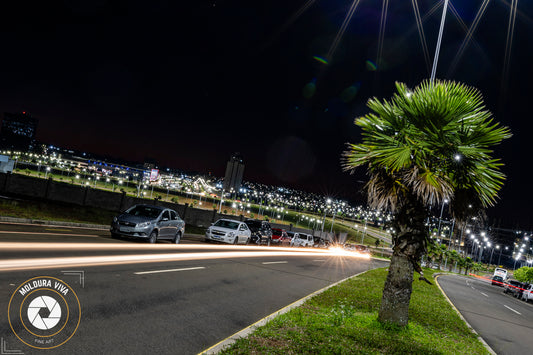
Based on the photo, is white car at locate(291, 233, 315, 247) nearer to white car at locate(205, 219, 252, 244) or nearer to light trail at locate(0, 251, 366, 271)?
white car at locate(205, 219, 252, 244)

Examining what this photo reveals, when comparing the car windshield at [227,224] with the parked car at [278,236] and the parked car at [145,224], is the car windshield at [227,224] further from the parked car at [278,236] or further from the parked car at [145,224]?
the parked car at [278,236]

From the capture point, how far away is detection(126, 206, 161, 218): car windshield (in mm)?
16703

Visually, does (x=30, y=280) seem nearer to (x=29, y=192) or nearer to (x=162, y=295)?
(x=162, y=295)

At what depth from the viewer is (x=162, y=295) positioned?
7980 millimetres

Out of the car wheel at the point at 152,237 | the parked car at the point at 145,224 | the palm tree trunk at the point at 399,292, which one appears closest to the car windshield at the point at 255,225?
the parked car at the point at 145,224

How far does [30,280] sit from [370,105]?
8161 mm

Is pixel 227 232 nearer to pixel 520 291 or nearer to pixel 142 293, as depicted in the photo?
pixel 142 293

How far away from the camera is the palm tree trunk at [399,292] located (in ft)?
23.9

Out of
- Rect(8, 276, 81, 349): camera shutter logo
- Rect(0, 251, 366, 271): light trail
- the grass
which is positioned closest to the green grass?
Rect(0, 251, 366, 271): light trail

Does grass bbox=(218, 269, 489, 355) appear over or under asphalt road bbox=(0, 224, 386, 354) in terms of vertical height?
over

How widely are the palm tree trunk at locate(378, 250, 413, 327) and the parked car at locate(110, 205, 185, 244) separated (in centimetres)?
1169

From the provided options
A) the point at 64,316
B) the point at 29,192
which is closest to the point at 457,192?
the point at 64,316

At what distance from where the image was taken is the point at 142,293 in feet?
25.7

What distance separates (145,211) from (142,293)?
9678 millimetres
